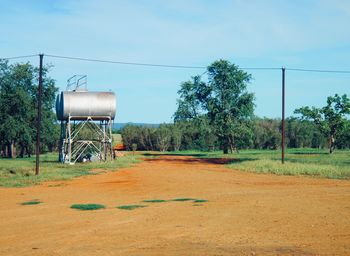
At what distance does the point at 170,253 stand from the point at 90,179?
15.7 meters

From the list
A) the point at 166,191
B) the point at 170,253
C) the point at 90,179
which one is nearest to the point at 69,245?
the point at 170,253

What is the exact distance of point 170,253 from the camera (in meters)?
8.39

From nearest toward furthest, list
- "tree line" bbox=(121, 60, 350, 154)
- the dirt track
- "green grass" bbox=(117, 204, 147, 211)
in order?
the dirt track < "green grass" bbox=(117, 204, 147, 211) < "tree line" bbox=(121, 60, 350, 154)

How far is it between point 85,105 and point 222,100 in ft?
57.5

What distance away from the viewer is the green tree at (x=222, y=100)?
45.6 m

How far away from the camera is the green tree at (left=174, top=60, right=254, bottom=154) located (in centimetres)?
4559

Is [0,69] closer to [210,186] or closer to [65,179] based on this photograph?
[65,179]

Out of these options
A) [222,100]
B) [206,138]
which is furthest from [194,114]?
[206,138]

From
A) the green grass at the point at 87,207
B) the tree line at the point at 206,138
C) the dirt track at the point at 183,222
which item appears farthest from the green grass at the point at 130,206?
the tree line at the point at 206,138

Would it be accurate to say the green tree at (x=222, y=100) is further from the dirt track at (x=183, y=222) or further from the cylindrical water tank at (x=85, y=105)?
the dirt track at (x=183, y=222)

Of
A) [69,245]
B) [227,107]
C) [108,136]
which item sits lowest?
[69,245]

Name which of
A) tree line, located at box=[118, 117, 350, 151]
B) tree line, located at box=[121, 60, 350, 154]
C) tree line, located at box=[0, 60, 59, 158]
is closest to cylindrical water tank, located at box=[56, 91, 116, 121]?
tree line, located at box=[0, 60, 59, 158]

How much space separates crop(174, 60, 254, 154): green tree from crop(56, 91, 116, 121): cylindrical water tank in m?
14.6

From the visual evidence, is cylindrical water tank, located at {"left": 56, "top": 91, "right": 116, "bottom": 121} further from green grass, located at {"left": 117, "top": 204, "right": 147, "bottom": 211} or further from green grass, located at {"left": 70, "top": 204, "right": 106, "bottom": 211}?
green grass, located at {"left": 117, "top": 204, "right": 147, "bottom": 211}
